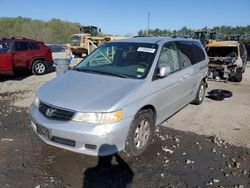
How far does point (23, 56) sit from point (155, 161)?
9.66 meters

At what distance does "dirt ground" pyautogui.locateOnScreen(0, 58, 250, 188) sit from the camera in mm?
3688

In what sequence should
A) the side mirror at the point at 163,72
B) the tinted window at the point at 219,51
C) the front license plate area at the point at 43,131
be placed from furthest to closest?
the tinted window at the point at 219,51, the side mirror at the point at 163,72, the front license plate area at the point at 43,131

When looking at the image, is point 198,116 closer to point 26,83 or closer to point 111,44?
point 111,44

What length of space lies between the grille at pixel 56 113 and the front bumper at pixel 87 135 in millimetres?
57

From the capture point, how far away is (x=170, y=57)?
5293mm

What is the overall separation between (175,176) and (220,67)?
8629mm

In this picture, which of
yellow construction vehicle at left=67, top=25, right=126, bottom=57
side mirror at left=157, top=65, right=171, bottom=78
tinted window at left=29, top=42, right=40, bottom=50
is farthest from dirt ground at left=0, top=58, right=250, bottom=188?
yellow construction vehicle at left=67, top=25, right=126, bottom=57

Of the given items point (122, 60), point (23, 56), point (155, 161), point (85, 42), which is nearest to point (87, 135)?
point (155, 161)

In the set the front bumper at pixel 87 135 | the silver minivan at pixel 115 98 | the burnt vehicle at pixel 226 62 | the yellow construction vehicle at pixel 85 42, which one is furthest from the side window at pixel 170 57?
the yellow construction vehicle at pixel 85 42

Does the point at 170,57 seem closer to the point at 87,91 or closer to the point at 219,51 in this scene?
the point at 87,91

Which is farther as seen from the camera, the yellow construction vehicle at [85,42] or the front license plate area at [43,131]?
the yellow construction vehicle at [85,42]

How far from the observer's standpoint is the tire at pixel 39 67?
42.0 feet

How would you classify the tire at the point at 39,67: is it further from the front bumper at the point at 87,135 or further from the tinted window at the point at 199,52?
the front bumper at the point at 87,135

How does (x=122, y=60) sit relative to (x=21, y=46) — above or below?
below
